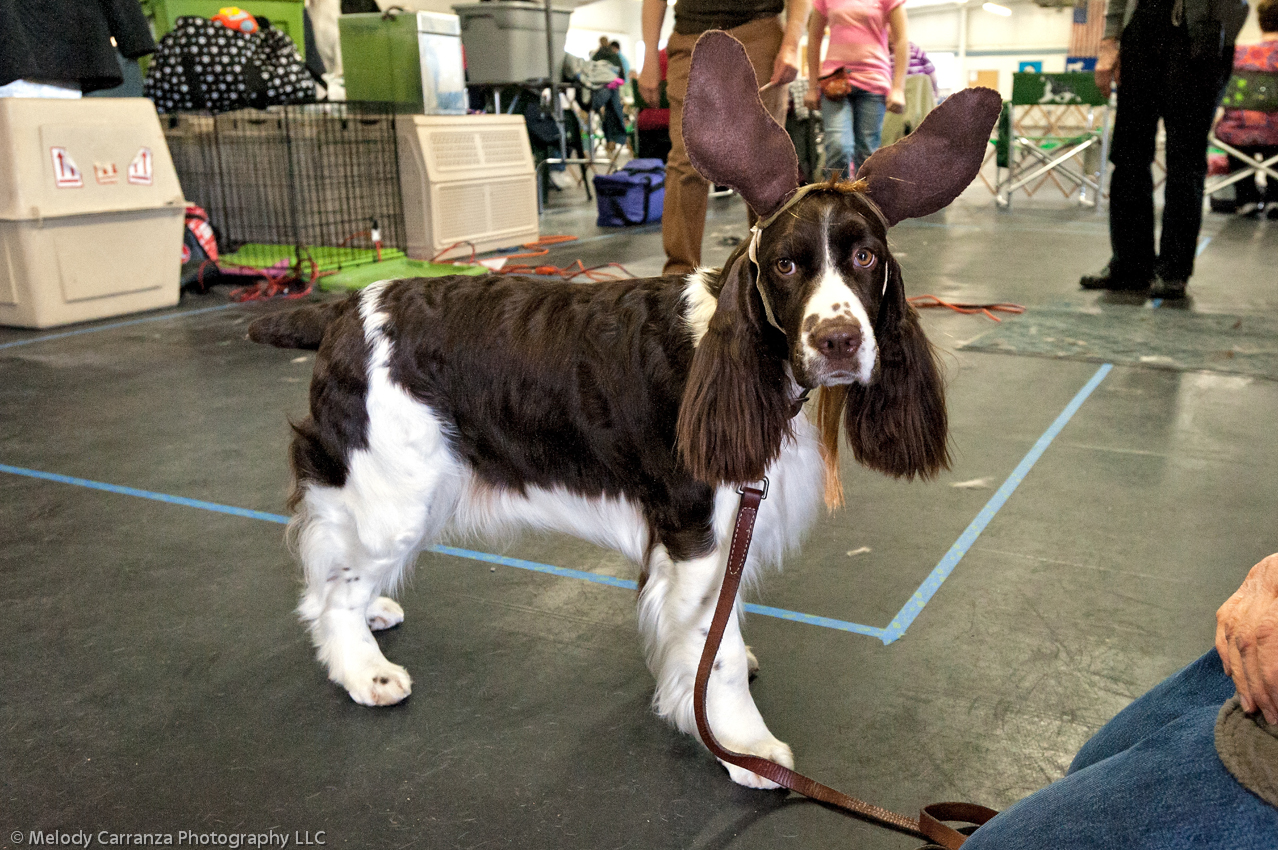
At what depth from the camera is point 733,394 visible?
1.49 meters

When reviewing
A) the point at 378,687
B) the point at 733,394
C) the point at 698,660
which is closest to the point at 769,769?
the point at 698,660

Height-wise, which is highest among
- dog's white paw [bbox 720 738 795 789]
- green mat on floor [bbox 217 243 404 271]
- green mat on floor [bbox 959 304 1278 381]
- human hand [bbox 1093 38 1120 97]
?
human hand [bbox 1093 38 1120 97]

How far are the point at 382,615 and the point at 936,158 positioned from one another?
54.2 inches

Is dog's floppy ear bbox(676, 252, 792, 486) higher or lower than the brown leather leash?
higher

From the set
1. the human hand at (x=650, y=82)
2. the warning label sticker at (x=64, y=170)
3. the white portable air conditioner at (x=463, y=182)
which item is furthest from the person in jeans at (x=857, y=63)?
the warning label sticker at (x=64, y=170)

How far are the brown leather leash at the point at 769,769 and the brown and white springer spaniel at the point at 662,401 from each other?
5 cm

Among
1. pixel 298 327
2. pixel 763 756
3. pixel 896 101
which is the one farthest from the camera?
pixel 896 101

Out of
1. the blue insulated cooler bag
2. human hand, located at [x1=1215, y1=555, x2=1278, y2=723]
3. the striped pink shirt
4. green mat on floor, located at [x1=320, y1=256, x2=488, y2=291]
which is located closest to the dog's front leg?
human hand, located at [x1=1215, y1=555, x2=1278, y2=723]

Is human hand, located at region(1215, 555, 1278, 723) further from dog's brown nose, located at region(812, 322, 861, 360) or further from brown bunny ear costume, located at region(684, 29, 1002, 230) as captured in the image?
brown bunny ear costume, located at region(684, 29, 1002, 230)

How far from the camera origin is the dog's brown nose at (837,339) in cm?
137

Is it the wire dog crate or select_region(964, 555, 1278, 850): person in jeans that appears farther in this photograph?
the wire dog crate

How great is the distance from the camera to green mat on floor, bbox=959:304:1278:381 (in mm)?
4051

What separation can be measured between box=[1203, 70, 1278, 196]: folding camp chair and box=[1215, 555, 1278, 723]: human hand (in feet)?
30.9

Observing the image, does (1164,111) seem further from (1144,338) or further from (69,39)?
(69,39)
